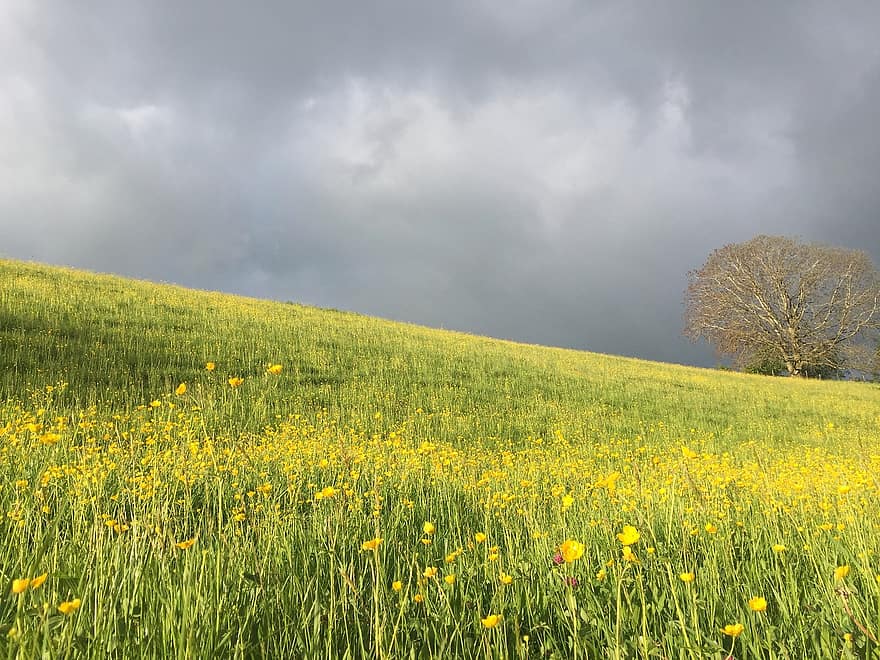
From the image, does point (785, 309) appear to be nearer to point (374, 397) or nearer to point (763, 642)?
point (374, 397)

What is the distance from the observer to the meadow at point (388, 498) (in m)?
2.03

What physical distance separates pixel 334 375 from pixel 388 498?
30.2 feet

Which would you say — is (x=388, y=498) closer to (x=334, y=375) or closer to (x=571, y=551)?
(x=571, y=551)

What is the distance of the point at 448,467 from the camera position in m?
6.87

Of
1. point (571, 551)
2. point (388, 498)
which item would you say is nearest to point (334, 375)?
point (388, 498)

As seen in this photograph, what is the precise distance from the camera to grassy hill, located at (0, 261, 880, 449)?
35.5 feet

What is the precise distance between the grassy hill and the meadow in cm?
12

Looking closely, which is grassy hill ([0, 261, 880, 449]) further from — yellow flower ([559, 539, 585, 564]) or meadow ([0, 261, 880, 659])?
yellow flower ([559, 539, 585, 564])

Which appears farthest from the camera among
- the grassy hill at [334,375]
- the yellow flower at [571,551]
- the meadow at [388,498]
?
the grassy hill at [334,375]

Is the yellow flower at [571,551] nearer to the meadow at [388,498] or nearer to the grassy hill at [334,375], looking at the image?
the meadow at [388,498]

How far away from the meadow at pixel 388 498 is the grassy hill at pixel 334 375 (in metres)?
0.12

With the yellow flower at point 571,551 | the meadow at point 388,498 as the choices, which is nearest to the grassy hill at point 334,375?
the meadow at point 388,498

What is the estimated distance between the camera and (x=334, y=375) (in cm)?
1377

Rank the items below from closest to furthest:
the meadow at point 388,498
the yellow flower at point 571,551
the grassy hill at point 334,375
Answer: the yellow flower at point 571,551 < the meadow at point 388,498 < the grassy hill at point 334,375
